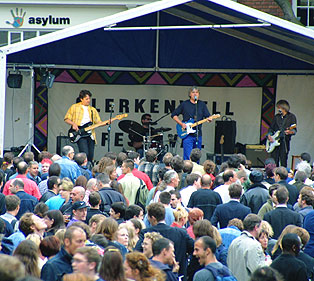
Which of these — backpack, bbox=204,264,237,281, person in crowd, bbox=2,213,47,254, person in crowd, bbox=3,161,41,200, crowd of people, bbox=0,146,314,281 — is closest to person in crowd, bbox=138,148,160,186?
crowd of people, bbox=0,146,314,281

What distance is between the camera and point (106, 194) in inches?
323

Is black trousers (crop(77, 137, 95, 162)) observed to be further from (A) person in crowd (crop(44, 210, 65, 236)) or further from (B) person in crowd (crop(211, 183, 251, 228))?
(A) person in crowd (crop(44, 210, 65, 236))

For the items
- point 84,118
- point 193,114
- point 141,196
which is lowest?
point 141,196

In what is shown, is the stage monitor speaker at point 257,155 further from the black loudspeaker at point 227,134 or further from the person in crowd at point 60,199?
the person in crowd at point 60,199

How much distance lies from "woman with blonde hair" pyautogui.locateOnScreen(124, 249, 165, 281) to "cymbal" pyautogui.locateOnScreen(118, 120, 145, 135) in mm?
11555

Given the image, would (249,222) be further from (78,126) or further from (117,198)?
(78,126)

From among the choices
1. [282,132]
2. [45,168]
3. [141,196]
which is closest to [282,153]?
[282,132]

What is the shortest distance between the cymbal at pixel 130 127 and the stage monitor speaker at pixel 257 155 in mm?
2521

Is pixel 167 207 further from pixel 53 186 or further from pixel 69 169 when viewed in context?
pixel 69 169

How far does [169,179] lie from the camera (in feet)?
27.7

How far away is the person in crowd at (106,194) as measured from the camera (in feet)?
26.7

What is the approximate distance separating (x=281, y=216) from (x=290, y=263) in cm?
182

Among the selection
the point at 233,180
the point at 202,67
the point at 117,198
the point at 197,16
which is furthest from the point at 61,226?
the point at 202,67

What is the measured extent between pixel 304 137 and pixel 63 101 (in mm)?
5849
